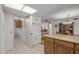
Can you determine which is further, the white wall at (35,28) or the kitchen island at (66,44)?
the white wall at (35,28)

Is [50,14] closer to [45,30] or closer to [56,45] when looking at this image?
[45,30]

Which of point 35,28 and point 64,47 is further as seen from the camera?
point 35,28

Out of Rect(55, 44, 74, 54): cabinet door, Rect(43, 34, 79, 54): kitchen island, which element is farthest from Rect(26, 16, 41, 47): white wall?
Rect(55, 44, 74, 54): cabinet door

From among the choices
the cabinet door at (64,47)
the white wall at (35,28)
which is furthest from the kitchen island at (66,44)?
the white wall at (35,28)

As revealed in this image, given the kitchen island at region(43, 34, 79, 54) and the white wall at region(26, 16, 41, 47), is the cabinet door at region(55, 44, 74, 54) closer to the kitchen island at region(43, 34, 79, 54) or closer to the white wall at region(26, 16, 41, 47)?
the kitchen island at region(43, 34, 79, 54)

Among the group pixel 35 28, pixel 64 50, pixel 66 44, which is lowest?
pixel 64 50

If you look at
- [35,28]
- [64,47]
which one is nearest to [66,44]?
[64,47]

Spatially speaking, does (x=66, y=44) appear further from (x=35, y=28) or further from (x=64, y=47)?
(x=35, y=28)

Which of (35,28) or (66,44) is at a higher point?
(35,28)

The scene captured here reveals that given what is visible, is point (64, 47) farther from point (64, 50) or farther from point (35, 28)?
point (35, 28)

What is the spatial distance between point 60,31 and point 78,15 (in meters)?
0.44

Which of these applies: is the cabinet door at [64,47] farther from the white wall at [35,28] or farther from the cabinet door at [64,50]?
the white wall at [35,28]

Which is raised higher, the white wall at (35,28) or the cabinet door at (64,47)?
the white wall at (35,28)
